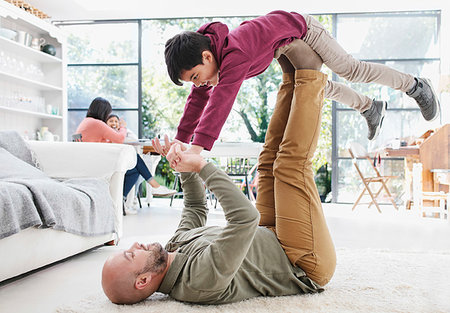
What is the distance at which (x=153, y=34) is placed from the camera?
26.0ft

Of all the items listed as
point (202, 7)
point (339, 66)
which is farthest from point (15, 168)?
point (202, 7)

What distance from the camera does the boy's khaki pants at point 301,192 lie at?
1.64 metres

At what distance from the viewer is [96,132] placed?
4.79 metres

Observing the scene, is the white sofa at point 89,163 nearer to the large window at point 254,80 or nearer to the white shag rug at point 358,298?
the white shag rug at point 358,298

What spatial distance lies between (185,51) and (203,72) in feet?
0.41

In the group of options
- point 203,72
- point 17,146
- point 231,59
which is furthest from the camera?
point 17,146

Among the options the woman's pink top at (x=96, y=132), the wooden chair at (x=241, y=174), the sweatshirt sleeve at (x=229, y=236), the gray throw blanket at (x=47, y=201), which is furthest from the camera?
the wooden chair at (x=241, y=174)

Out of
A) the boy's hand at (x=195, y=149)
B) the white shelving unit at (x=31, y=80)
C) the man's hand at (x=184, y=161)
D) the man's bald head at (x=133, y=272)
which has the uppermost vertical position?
the white shelving unit at (x=31, y=80)

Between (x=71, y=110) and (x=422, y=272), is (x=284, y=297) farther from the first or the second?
(x=71, y=110)

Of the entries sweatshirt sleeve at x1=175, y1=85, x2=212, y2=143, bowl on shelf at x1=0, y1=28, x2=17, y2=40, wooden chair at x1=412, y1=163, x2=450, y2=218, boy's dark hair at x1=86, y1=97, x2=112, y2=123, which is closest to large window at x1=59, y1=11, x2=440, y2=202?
wooden chair at x1=412, y1=163, x2=450, y2=218

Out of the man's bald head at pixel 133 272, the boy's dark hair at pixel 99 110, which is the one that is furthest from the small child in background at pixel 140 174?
the man's bald head at pixel 133 272

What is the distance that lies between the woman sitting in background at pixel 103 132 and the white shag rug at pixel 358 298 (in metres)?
3.29

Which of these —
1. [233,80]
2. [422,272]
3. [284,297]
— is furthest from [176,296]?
[422,272]

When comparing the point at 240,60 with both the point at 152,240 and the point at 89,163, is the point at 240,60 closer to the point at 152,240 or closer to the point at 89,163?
the point at 89,163
